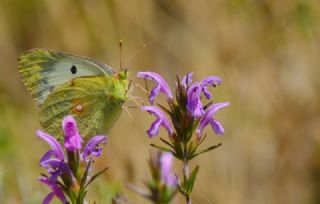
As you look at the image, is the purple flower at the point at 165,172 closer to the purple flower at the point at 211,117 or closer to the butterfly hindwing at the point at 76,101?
the purple flower at the point at 211,117

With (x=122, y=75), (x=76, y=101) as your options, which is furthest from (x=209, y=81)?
(x=76, y=101)

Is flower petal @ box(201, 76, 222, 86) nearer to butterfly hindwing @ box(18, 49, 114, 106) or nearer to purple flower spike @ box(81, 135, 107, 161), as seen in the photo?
purple flower spike @ box(81, 135, 107, 161)

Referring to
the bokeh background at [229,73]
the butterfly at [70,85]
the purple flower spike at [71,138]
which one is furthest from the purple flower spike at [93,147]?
the bokeh background at [229,73]

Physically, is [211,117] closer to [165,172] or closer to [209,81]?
[209,81]

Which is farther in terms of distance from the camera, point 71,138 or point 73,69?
point 73,69

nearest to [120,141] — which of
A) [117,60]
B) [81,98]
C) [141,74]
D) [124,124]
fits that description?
[124,124]

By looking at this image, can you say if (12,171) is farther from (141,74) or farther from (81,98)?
(141,74)
